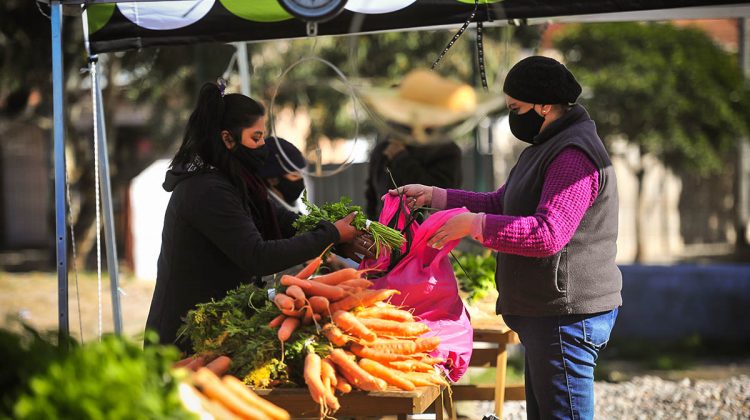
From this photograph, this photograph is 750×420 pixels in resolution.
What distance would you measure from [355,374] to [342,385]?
6 cm

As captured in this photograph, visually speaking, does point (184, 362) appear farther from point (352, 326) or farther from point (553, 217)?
point (553, 217)

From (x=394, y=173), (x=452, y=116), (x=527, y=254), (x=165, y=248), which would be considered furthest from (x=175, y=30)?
(x=452, y=116)

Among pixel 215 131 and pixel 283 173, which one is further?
pixel 283 173

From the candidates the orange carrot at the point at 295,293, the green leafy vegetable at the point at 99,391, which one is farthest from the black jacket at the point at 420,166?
the green leafy vegetable at the point at 99,391

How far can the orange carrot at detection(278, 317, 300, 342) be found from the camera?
3.13m

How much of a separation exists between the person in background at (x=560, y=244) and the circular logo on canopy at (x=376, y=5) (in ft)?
3.19

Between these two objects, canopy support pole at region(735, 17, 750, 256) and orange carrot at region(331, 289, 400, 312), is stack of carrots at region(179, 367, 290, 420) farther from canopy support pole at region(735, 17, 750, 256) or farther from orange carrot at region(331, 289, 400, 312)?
canopy support pole at region(735, 17, 750, 256)

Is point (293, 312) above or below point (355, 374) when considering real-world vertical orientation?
above

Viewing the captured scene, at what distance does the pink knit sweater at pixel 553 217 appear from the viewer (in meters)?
3.13

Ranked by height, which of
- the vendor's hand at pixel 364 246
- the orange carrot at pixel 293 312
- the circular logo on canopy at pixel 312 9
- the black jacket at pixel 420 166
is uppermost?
the circular logo on canopy at pixel 312 9

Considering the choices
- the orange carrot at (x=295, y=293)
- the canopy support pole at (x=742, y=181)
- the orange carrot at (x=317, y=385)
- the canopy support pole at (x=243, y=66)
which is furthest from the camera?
the canopy support pole at (x=742, y=181)

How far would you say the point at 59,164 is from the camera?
13.0 feet

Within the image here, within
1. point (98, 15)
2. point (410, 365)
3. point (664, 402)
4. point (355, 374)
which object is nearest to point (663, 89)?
point (664, 402)

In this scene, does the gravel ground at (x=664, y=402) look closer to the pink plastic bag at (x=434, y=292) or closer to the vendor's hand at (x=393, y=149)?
the vendor's hand at (x=393, y=149)
